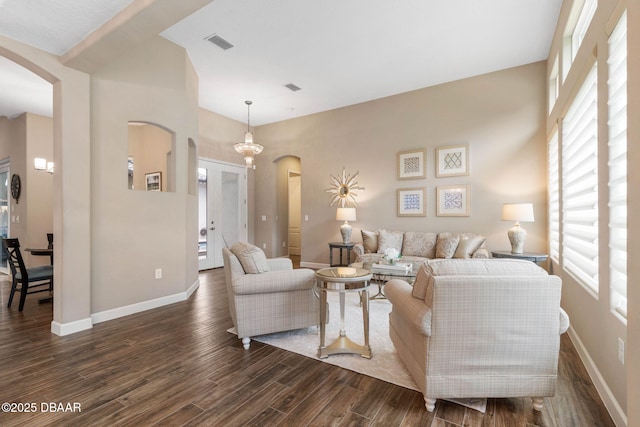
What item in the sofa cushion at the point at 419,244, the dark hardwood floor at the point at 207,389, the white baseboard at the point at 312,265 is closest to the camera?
the dark hardwood floor at the point at 207,389

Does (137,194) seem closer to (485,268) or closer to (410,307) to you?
(410,307)

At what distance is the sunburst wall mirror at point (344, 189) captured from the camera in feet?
20.6

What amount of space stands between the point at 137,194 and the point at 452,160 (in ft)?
15.7

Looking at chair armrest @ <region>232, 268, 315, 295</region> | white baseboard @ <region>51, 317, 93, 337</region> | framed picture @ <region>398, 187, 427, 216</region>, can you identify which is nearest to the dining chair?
white baseboard @ <region>51, 317, 93, 337</region>

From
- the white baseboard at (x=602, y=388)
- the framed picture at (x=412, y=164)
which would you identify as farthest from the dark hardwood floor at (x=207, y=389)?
the framed picture at (x=412, y=164)

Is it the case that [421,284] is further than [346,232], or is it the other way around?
[346,232]

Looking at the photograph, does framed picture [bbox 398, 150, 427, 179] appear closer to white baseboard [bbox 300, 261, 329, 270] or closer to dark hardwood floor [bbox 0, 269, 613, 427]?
white baseboard [bbox 300, 261, 329, 270]

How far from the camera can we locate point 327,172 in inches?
263

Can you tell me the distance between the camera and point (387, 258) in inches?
161

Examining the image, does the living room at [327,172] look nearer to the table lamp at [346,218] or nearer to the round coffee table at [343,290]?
the table lamp at [346,218]

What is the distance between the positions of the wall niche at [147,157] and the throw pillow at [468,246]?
5.57 m

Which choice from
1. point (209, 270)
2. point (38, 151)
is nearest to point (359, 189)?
point (209, 270)

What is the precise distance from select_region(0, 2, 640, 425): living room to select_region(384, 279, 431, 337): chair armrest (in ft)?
2.89

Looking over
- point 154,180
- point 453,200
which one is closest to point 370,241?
point 453,200
